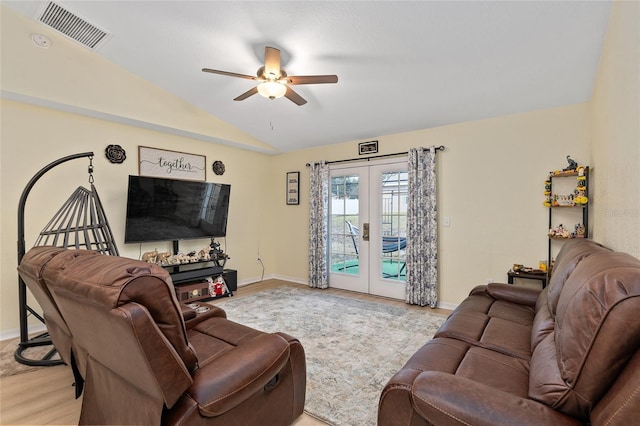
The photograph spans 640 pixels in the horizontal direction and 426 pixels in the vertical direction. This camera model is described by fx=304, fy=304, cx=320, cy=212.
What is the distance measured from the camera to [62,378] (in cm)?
237

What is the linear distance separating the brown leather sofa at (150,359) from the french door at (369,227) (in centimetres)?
314

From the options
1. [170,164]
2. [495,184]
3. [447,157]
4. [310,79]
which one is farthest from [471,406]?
[170,164]

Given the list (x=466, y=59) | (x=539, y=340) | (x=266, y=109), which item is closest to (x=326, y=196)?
(x=266, y=109)

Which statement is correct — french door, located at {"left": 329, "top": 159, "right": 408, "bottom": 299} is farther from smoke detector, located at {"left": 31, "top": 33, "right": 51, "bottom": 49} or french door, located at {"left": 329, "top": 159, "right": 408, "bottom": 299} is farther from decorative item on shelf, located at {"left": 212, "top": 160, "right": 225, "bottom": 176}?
smoke detector, located at {"left": 31, "top": 33, "right": 51, "bottom": 49}

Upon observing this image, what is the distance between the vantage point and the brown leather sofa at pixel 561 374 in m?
0.86

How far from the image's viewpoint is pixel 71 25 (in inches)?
118

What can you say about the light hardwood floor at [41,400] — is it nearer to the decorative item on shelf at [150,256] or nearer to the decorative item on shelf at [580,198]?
the decorative item on shelf at [150,256]

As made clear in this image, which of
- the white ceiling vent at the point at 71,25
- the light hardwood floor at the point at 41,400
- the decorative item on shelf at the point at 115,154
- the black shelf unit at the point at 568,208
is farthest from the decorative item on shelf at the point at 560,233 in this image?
the decorative item on shelf at the point at 115,154

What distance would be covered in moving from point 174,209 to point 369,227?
114 inches

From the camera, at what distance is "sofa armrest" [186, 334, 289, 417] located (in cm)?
122

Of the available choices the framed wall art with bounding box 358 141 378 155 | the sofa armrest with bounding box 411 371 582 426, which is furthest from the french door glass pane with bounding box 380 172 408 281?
the sofa armrest with bounding box 411 371 582 426

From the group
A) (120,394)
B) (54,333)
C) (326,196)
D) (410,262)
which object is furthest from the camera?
(326,196)

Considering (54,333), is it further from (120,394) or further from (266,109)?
(266,109)

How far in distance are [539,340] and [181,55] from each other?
3.96m
